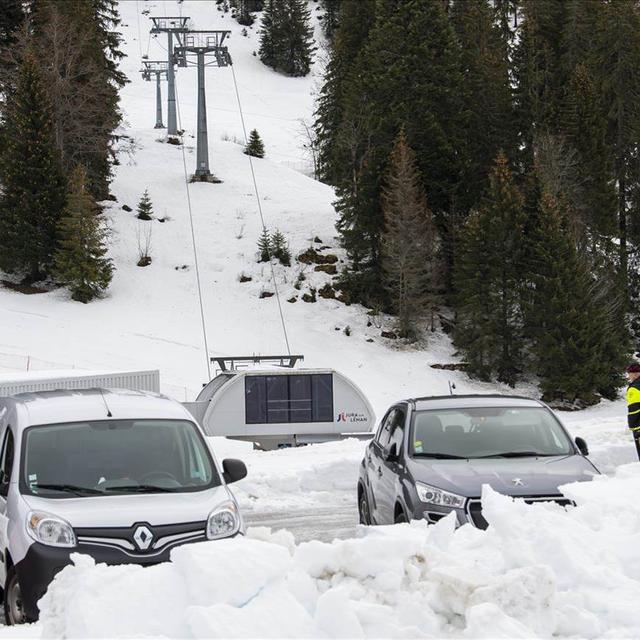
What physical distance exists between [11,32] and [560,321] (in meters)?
33.7

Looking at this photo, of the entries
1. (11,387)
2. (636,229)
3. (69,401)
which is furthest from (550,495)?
(636,229)

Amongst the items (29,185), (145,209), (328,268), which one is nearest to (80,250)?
(29,185)

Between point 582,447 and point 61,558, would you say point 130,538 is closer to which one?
point 61,558

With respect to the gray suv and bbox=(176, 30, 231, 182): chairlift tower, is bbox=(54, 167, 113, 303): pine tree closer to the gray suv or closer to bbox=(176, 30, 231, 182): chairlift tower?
bbox=(176, 30, 231, 182): chairlift tower

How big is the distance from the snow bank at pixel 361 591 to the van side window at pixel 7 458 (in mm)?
2862

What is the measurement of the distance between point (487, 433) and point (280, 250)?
134 ft

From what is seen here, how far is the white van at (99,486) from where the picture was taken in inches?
279

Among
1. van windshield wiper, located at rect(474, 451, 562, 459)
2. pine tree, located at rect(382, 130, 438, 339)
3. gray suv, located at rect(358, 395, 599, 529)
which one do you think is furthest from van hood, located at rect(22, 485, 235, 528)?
pine tree, located at rect(382, 130, 438, 339)

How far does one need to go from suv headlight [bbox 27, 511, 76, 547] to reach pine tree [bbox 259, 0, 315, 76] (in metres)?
116

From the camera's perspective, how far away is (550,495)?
839 cm

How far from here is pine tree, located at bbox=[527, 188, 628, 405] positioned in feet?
133

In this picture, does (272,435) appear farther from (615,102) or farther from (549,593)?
(615,102)

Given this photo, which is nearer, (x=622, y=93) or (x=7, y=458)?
(x=7, y=458)

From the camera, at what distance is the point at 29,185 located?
45.2 metres
